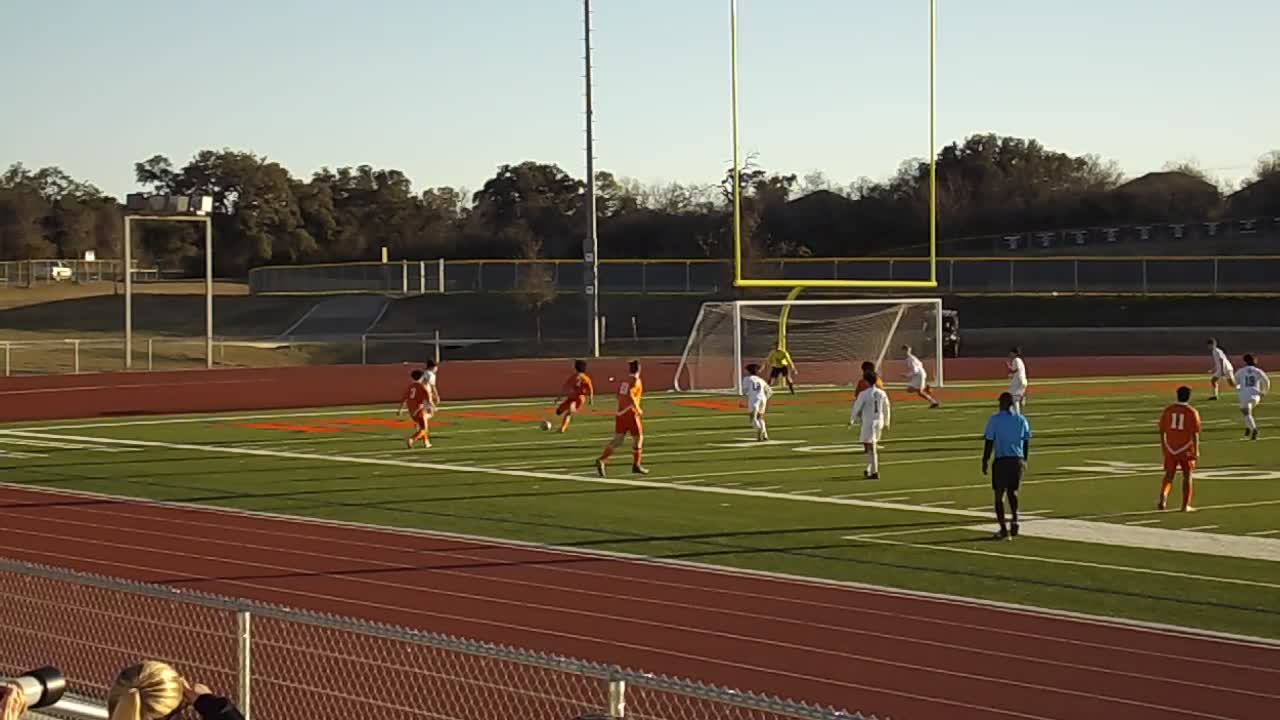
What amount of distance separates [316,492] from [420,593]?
878 cm

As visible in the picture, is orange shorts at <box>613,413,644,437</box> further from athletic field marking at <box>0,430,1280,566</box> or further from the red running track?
the red running track

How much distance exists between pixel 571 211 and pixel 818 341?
3064 inches

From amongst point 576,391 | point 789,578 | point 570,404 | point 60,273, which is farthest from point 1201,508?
point 60,273

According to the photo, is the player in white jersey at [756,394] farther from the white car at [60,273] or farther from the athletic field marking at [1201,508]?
the white car at [60,273]

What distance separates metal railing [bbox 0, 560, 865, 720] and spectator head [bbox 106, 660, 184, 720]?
3.45 meters

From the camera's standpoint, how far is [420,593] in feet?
52.6

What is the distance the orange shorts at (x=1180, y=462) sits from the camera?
69.3 ft

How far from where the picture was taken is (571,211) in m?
128

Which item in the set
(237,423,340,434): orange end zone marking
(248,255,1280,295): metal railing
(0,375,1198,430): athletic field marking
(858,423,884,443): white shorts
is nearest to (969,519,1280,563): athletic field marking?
(858,423,884,443): white shorts

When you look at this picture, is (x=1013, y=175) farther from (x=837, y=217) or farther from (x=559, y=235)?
(x=559, y=235)

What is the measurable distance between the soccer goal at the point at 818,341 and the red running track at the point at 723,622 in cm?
2597

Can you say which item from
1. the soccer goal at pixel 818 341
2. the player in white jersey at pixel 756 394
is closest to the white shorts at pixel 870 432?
the player in white jersey at pixel 756 394

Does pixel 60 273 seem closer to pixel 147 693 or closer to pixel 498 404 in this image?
pixel 498 404

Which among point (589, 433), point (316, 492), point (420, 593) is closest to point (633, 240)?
point (589, 433)
